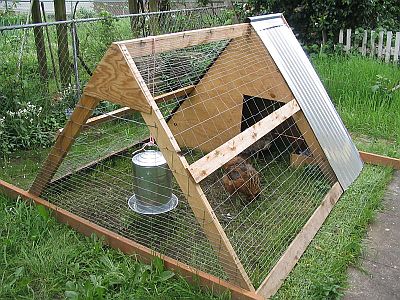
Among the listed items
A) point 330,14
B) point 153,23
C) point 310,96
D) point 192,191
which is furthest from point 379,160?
point 330,14

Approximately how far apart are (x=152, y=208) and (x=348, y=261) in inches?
52.0

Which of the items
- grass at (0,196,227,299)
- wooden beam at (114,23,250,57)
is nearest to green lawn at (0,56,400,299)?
grass at (0,196,227,299)

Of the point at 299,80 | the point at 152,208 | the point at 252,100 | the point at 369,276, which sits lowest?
the point at 369,276

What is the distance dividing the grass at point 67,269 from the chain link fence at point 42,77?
5.21ft

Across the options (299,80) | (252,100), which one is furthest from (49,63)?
(299,80)

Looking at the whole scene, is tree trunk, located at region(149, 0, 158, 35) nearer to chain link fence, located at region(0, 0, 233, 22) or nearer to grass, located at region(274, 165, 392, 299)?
chain link fence, located at region(0, 0, 233, 22)

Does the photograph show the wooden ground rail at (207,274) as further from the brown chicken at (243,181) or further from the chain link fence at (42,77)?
the chain link fence at (42,77)

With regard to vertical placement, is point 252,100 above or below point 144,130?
above

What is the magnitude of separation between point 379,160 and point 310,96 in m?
1.00

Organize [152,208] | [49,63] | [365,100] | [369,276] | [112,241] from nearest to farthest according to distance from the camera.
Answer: [369,276]
[112,241]
[152,208]
[365,100]
[49,63]

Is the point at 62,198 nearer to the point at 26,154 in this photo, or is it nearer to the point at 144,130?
the point at 26,154

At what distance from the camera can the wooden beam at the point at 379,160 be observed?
400 centimetres

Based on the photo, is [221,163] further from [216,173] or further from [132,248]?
[216,173]

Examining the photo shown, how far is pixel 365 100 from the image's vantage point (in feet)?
17.4
